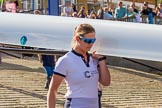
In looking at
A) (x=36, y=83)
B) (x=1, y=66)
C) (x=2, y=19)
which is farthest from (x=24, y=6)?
(x=2, y=19)

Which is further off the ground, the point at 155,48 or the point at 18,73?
the point at 155,48

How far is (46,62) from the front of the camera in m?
8.70

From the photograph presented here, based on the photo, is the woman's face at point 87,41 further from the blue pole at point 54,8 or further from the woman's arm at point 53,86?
the blue pole at point 54,8

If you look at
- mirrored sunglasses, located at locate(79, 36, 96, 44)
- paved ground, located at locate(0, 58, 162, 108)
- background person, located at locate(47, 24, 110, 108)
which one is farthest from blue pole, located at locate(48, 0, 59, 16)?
paved ground, located at locate(0, 58, 162, 108)

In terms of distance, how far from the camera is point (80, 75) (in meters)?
3.19

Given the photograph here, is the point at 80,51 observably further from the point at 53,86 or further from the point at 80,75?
the point at 53,86

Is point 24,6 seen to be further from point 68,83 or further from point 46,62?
point 68,83

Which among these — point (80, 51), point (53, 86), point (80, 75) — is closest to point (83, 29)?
point (80, 51)

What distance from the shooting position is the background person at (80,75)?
319 centimetres

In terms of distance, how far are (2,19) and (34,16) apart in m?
0.27

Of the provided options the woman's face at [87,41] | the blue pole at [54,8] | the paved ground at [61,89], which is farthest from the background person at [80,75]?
the paved ground at [61,89]

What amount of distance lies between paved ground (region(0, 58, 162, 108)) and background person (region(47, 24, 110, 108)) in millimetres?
4183

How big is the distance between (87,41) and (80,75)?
27 cm

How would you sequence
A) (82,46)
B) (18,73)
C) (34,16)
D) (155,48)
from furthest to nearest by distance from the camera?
(18,73) → (34,16) → (82,46) → (155,48)
